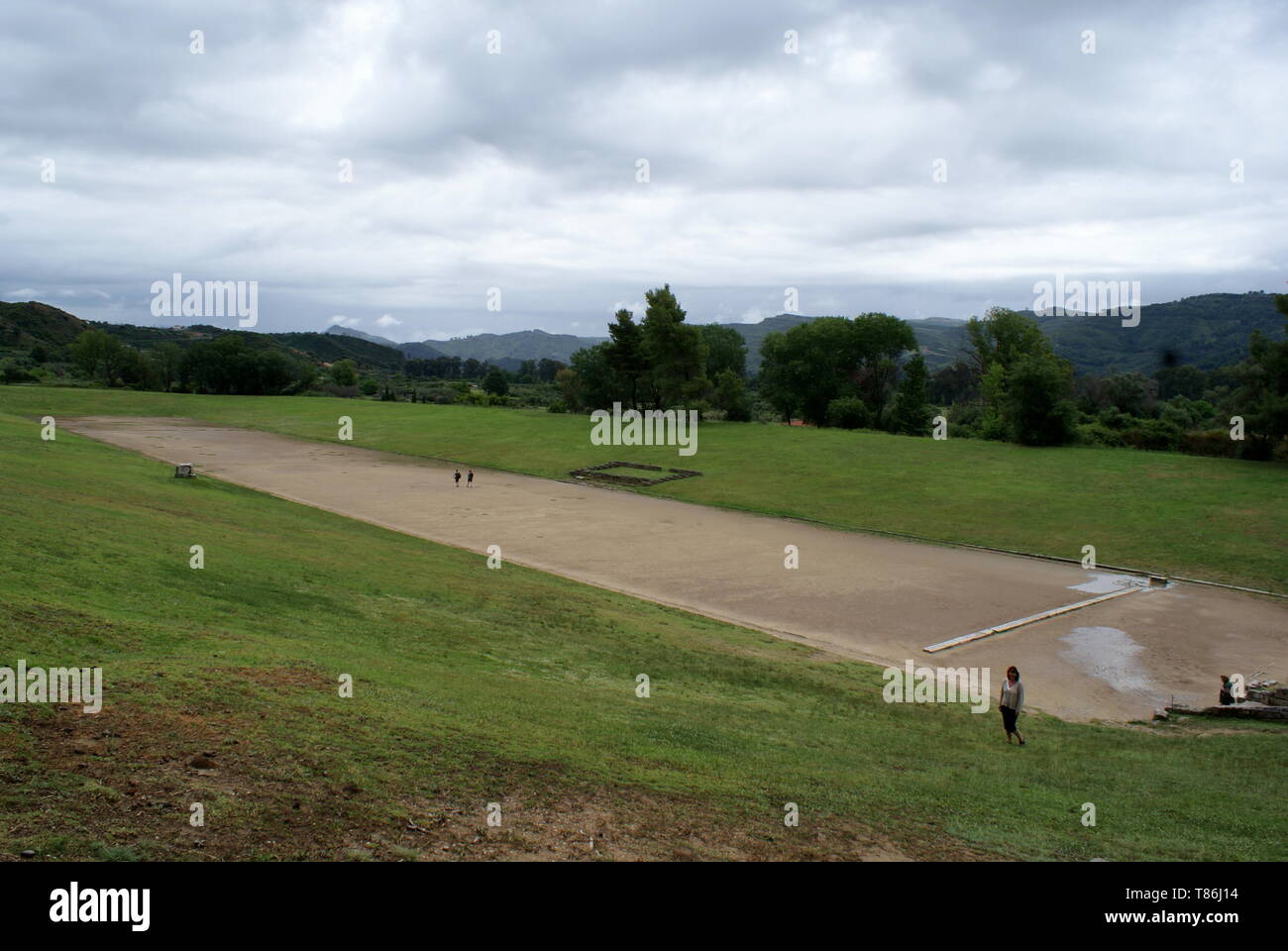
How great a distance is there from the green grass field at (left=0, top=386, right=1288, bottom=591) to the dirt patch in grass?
26.3 metres

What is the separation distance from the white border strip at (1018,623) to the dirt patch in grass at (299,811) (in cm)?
1287

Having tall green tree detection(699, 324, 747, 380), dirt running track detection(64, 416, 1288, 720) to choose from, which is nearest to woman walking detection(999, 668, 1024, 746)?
dirt running track detection(64, 416, 1288, 720)

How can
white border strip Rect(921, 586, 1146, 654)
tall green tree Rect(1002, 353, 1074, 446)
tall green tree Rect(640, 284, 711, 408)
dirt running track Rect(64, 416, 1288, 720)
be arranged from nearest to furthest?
dirt running track Rect(64, 416, 1288, 720)
white border strip Rect(921, 586, 1146, 654)
tall green tree Rect(1002, 353, 1074, 446)
tall green tree Rect(640, 284, 711, 408)

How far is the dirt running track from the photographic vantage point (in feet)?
61.1

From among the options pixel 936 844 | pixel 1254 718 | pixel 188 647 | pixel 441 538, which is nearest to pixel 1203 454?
pixel 1254 718

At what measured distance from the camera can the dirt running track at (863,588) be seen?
1862cm

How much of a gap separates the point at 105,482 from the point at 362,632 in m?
17.3

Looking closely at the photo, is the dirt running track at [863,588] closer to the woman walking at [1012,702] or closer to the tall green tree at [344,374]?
the woman walking at [1012,702]

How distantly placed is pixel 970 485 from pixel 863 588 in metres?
18.7

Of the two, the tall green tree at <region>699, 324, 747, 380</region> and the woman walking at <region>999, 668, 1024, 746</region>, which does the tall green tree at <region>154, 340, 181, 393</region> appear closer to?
the tall green tree at <region>699, 324, 747, 380</region>

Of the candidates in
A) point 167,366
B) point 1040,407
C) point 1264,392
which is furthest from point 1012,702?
point 167,366

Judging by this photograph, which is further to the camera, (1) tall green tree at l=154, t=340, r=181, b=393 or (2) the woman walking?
(1) tall green tree at l=154, t=340, r=181, b=393

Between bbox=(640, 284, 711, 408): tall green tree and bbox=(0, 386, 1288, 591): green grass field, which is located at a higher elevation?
bbox=(640, 284, 711, 408): tall green tree
